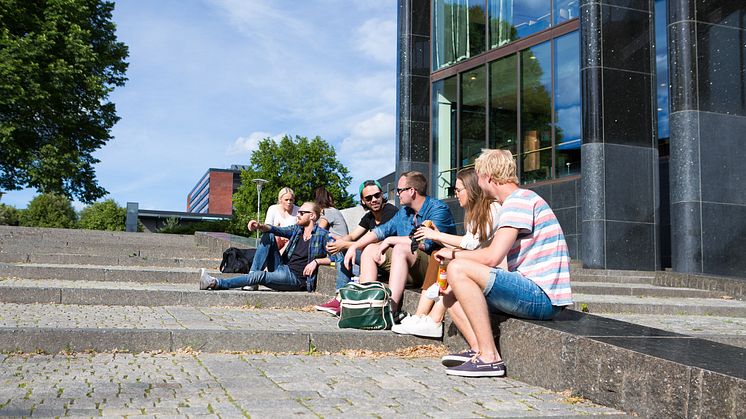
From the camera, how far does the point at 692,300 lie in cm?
1100

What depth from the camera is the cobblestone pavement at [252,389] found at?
145 inches

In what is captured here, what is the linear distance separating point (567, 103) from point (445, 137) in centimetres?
459

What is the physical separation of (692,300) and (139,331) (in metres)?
8.65

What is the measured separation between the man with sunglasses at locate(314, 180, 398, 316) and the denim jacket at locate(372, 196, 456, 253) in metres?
0.30

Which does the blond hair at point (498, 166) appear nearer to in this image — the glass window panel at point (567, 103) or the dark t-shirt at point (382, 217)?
the dark t-shirt at point (382, 217)

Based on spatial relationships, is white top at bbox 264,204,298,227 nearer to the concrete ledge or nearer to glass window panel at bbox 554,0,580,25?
the concrete ledge

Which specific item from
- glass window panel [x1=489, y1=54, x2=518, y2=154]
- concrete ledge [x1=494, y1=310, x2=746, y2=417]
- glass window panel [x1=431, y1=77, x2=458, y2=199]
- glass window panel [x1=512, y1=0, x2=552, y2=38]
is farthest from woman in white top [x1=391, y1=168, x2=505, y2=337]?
glass window panel [x1=431, y1=77, x2=458, y2=199]

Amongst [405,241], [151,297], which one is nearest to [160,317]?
[151,297]

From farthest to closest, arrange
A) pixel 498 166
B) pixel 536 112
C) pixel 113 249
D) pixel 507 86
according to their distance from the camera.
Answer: pixel 507 86
pixel 536 112
pixel 113 249
pixel 498 166

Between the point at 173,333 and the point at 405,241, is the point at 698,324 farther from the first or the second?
the point at 173,333

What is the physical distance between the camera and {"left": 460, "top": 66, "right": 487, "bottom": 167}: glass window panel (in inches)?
772

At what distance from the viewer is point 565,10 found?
17.0 meters

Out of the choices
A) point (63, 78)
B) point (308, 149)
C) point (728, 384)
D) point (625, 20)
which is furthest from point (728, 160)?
point (308, 149)

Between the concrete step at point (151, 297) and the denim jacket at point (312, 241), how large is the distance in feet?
1.41
